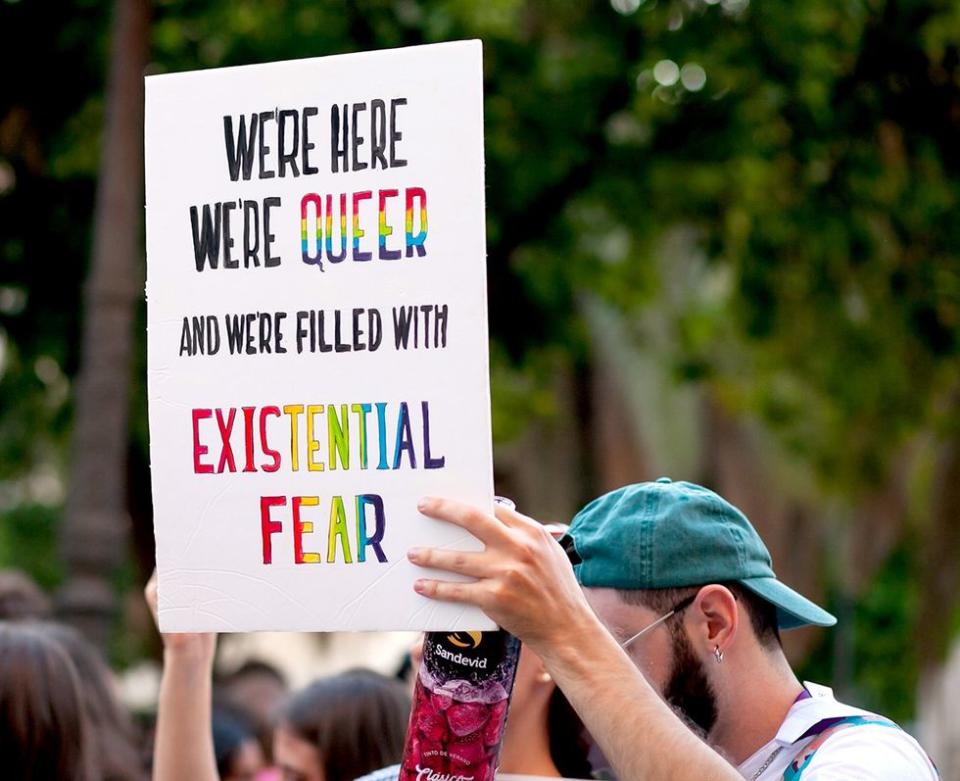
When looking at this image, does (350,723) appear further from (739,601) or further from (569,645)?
(569,645)

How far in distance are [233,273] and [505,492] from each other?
30.0 ft

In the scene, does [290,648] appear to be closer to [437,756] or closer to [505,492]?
[505,492]

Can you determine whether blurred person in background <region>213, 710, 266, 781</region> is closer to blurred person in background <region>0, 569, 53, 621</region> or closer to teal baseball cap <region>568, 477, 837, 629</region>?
blurred person in background <region>0, 569, 53, 621</region>

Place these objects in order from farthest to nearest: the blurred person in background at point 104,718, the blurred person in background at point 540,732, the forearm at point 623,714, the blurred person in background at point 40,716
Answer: the blurred person in background at point 104,718
the blurred person in background at point 40,716
the blurred person in background at point 540,732
the forearm at point 623,714

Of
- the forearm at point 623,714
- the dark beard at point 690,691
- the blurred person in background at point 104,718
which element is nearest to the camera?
the forearm at point 623,714

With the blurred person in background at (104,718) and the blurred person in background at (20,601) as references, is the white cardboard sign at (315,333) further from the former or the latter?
the blurred person in background at (20,601)

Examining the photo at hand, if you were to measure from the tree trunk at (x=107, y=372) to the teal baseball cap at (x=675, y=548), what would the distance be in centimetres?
403

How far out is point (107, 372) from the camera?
6.46m

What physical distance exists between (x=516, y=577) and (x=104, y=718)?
2.53 m

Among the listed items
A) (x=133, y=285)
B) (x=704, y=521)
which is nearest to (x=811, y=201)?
(x=133, y=285)

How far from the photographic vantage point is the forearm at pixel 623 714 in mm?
2117

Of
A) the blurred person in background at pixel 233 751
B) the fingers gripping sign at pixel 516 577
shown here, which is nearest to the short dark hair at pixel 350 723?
the blurred person in background at pixel 233 751

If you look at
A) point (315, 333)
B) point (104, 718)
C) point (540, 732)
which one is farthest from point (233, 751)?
point (315, 333)

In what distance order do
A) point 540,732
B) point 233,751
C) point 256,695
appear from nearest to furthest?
point 540,732
point 233,751
point 256,695
